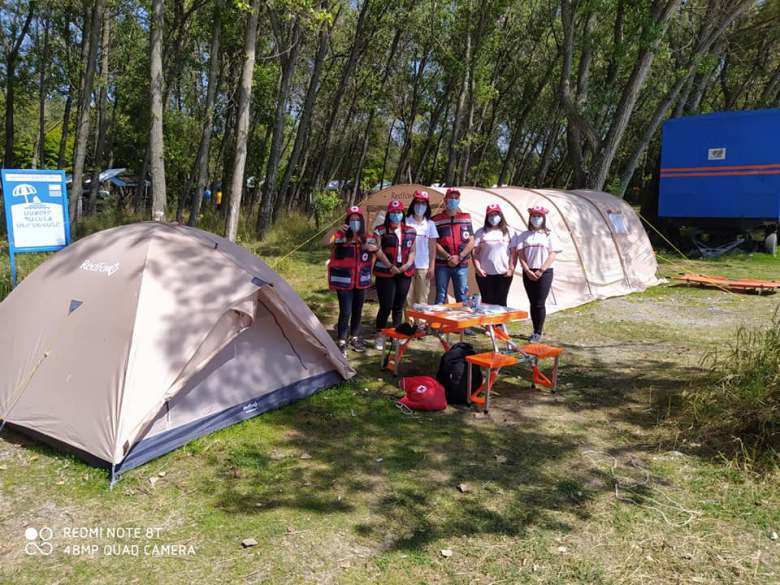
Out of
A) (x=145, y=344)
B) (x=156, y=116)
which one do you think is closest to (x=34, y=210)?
(x=156, y=116)

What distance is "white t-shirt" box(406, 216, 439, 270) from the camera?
7.42 meters

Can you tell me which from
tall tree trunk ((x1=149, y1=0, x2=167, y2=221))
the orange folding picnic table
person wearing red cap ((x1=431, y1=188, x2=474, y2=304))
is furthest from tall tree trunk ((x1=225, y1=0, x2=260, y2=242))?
the orange folding picnic table

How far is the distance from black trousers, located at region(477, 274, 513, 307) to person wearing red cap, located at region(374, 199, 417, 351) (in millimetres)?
972

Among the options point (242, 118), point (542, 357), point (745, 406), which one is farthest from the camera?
point (242, 118)

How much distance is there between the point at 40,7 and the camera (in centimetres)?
1839

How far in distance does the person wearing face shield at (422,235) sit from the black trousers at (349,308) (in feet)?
2.87

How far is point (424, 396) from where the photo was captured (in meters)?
5.59

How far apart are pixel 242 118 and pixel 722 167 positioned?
11451 mm

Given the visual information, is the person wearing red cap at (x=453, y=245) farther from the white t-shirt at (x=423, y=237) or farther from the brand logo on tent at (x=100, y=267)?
the brand logo on tent at (x=100, y=267)

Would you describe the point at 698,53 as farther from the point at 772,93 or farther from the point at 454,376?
the point at 454,376

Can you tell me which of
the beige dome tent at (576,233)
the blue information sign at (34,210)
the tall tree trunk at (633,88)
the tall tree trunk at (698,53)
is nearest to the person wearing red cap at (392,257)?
the beige dome tent at (576,233)

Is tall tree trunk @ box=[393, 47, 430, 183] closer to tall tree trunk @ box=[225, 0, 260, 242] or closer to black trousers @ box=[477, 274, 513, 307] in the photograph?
tall tree trunk @ box=[225, 0, 260, 242]

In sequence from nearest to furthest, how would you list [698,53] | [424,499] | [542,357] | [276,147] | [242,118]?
[424,499]
[542,357]
[242,118]
[698,53]
[276,147]

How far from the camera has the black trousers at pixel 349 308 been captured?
6.90 meters
